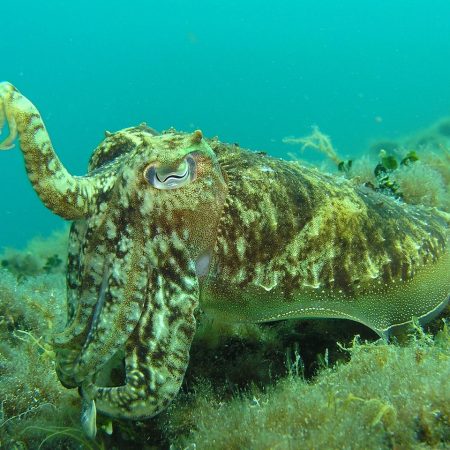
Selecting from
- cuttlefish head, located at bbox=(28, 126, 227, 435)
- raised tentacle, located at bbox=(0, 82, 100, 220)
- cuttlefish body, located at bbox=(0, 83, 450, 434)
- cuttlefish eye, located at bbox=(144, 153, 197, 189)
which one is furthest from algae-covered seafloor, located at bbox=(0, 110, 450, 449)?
raised tentacle, located at bbox=(0, 82, 100, 220)

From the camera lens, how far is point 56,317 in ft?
16.6

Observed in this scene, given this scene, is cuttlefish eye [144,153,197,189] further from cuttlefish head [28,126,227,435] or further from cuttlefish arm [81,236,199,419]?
cuttlefish arm [81,236,199,419]

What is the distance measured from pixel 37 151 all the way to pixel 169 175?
73 centimetres

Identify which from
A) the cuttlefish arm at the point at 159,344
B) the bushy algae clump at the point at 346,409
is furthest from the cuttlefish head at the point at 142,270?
the bushy algae clump at the point at 346,409

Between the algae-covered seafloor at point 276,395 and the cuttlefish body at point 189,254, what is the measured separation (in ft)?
1.23

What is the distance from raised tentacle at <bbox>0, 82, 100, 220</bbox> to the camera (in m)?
2.43

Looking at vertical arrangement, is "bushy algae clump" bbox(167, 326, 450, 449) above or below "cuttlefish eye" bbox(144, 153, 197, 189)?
below

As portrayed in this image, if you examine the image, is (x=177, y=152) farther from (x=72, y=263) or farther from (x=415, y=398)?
(x=415, y=398)

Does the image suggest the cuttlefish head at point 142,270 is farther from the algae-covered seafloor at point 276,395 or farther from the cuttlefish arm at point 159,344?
the algae-covered seafloor at point 276,395

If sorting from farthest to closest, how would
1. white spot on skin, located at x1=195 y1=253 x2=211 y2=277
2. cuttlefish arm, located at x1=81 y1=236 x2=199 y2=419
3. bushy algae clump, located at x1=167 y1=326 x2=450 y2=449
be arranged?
1. white spot on skin, located at x1=195 y1=253 x2=211 y2=277
2. cuttlefish arm, located at x1=81 y1=236 x2=199 y2=419
3. bushy algae clump, located at x1=167 y1=326 x2=450 y2=449

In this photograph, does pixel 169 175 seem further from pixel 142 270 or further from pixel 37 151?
pixel 37 151

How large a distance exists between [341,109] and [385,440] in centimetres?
11822

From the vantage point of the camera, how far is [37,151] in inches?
96.3

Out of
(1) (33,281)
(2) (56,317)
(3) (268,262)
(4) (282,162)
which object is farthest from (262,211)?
(1) (33,281)
